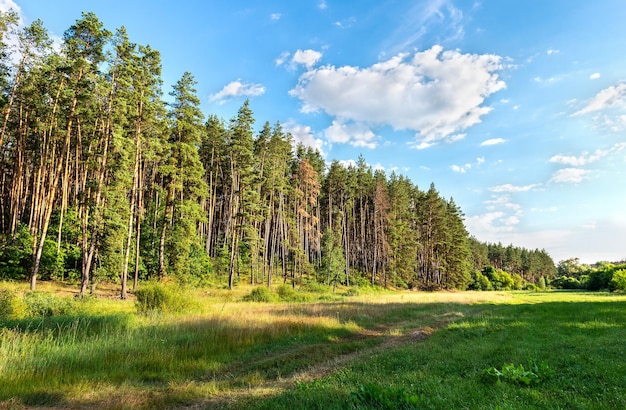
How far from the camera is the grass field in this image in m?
5.33

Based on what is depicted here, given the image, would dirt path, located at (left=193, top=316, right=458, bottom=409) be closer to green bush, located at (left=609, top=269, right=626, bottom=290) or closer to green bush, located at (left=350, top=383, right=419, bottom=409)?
green bush, located at (left=350, top=383, right=419, bottom=409)

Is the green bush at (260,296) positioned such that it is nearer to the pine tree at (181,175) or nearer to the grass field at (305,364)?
the pine tree at (181,175)

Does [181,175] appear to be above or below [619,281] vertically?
above

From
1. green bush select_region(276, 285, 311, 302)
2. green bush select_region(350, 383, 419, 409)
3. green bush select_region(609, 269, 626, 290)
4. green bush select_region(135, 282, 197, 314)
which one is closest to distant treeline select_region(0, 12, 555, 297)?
green bush select_region(276, 285, 311, 302)

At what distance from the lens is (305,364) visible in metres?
9.48

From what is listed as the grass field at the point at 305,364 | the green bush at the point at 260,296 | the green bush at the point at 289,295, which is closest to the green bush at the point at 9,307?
the grass field at the point at 305,364

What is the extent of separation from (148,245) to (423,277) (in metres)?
60.2

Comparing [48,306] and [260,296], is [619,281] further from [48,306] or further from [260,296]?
[48,306]

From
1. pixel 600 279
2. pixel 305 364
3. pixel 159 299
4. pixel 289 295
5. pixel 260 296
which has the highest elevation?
pixel 159 299

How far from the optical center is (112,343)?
9.75 m

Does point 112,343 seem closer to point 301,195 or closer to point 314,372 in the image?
point 314,372

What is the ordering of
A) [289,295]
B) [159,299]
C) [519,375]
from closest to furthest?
[519,375] → [159,299] → [289,295]

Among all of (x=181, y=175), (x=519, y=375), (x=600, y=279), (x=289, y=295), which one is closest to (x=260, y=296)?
(x=289, y=295)

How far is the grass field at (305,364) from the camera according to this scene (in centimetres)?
533
